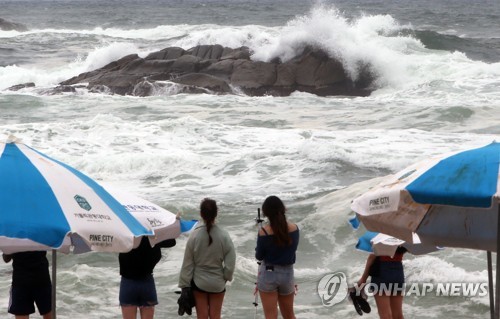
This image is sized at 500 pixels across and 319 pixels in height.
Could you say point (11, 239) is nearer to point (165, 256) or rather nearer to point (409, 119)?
point (165, 256)

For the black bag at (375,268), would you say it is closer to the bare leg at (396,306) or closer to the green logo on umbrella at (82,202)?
the bare leg at (396,306)

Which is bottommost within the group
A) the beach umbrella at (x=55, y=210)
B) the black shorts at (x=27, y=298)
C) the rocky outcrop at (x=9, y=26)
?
the rocky outcrop at (x=9, y=26)

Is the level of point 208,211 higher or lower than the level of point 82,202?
lower

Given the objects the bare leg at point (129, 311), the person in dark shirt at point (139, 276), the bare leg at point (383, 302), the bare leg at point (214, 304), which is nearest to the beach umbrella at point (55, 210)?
the person in dark shirt at point (139, 276)

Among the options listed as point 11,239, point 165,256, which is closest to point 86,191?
point 11,239

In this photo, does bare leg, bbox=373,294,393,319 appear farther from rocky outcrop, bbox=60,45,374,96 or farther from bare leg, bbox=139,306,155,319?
rocky outcrop, bbox=60,45,374,96

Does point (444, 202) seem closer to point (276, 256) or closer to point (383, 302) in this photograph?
point (276, 256)

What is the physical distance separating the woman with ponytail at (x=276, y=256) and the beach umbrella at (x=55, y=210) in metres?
0.92

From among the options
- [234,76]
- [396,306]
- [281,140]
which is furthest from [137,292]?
[234,76]

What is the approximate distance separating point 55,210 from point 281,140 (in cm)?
1426

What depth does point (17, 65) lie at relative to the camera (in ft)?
127

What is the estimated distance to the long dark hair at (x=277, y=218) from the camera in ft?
22.9

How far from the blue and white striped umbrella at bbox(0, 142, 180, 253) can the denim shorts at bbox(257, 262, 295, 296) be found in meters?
A: 1.10

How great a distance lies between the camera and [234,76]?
27.2 metres
